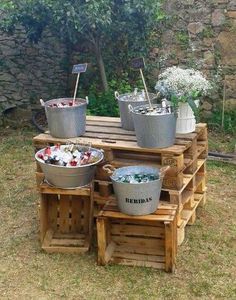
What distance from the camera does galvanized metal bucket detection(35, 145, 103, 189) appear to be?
110 inches

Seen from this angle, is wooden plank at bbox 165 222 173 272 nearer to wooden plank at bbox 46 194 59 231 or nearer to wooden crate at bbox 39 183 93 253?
wooden crate at bbox 39 183 93 253

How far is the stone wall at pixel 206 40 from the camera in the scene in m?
5.08

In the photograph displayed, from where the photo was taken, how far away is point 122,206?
2703 millimetres

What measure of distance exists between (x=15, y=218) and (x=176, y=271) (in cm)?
131

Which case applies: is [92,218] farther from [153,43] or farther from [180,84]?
[153,43]

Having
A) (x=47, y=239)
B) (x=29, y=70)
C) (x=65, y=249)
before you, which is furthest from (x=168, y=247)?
(x=29, y=70)

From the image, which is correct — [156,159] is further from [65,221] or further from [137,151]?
[65,221]

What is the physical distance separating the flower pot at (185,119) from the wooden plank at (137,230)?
661 mm

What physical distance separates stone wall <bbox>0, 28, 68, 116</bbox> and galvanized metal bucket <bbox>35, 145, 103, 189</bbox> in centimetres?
307

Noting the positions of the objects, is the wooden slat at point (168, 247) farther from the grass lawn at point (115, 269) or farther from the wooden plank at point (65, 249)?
the wooden plank at point (65, 249)

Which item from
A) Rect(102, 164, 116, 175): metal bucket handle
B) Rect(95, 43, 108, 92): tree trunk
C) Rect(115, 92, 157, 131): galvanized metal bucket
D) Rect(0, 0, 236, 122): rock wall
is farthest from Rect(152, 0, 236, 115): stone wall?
Rect(102, 164, 116, 175): metal bucket handle

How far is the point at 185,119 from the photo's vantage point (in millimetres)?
3059

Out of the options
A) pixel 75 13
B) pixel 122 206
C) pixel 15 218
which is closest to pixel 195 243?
pixel 122 206

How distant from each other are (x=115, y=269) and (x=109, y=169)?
1.89 ft
